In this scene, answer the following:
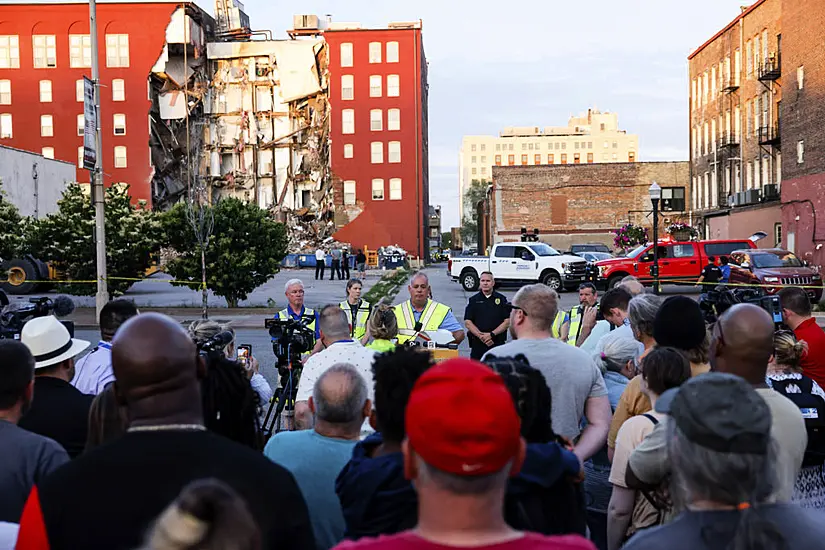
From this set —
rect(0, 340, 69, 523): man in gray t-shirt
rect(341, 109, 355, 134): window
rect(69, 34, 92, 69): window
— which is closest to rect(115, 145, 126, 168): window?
rect(69, 34, 92, 69): window

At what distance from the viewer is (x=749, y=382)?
3.68m

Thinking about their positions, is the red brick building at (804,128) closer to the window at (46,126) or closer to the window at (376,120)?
the window at (376,120)

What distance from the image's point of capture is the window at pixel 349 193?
2628 inches

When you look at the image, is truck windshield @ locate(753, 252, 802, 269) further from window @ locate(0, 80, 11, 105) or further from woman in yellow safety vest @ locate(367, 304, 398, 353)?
window @ locate(0, 80, 11, 105)

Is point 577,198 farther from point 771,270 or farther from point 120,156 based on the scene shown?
point 771,270

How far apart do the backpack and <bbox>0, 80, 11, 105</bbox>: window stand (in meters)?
69.8

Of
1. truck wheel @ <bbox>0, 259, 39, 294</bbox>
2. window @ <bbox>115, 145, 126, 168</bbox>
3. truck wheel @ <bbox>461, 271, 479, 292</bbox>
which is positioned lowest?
truck wheel @ <bbox>461, 271, 479, 292</bbox>

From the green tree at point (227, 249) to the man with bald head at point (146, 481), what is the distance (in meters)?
21.3

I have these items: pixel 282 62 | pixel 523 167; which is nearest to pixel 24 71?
pixel 282 62

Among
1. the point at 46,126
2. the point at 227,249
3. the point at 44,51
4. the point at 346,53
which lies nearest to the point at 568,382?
the point at 227,249

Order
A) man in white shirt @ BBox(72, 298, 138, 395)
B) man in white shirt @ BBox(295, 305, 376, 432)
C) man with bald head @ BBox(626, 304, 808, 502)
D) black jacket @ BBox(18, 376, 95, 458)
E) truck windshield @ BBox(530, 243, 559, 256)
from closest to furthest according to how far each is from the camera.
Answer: man with bald head @ BBox(626, 304, 808, 502) → black jacket @ BBox(18, 376, 95, 458) → man in white shirt @ BBox(295, 305, 376, 432) → man in white shirt @ BBox(72, 298, 138, 395) → truck windshield @ BBox(530, 243, 559, 256)

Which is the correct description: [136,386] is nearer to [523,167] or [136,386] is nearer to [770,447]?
[770,447]

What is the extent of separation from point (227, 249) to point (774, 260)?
17.3m

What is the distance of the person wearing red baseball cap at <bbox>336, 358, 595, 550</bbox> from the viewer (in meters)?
1.93
